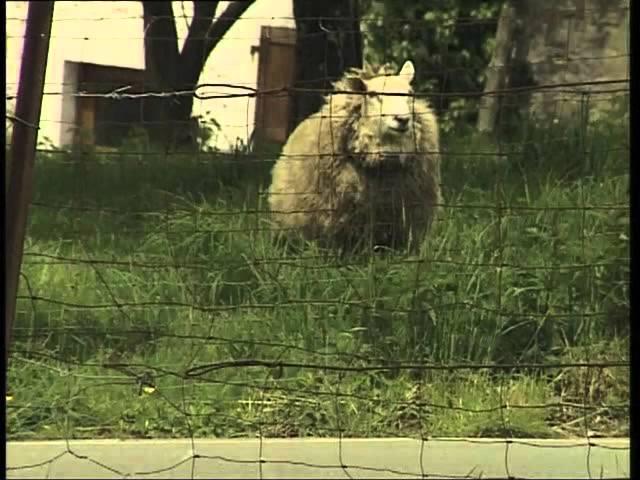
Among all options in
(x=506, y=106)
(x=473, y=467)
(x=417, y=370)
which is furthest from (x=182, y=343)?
(x=506, y=106)

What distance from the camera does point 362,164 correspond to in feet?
15.8

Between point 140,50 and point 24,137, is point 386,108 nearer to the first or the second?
point 140,50

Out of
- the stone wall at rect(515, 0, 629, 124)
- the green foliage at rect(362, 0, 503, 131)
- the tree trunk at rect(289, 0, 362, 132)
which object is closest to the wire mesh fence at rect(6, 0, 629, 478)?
the tree trunk at rect(289, 0, 362, 132)

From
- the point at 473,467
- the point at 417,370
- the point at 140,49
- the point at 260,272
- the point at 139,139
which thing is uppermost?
the point at 140,49

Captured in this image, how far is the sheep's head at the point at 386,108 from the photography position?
15.6 feet

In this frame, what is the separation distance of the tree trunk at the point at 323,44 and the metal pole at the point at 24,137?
8.16 feet

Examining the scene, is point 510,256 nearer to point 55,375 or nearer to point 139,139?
point 55,375

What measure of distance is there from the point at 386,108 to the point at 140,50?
140cm

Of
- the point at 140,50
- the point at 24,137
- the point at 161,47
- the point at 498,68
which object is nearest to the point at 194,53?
the point at 161,47

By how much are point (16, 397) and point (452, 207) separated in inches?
78.6

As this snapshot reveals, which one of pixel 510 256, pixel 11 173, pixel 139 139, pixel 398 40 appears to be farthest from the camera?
pixel 398 40

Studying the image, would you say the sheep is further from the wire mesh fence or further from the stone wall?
the stone wall

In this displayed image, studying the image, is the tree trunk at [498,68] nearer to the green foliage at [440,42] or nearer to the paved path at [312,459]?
the green foliage at [440,42]

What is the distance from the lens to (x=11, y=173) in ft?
8.21
